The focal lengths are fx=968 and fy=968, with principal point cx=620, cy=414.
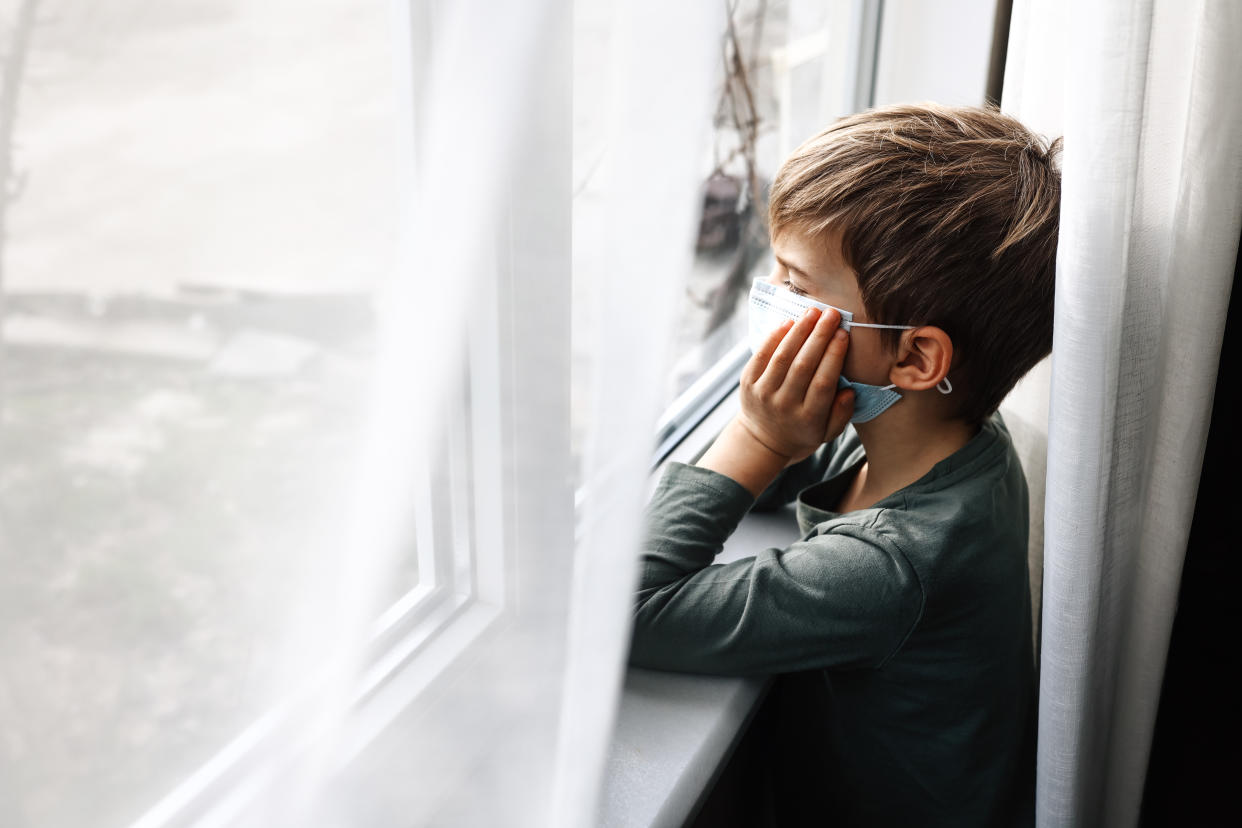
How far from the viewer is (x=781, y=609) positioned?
30.1 inches

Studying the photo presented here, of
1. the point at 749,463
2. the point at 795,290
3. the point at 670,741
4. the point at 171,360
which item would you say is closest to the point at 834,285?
the point at 795,290

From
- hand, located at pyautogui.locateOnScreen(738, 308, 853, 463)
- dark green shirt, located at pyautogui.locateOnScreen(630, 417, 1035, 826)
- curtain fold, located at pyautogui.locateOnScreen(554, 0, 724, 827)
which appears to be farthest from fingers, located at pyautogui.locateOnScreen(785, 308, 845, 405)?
curtain fold, located at pyautogui.locateOnScreen(554, 0, 724, 827)

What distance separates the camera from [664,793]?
2.24ft

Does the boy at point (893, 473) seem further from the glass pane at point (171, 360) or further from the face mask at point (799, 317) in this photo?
the glass pane at point (171, 360)

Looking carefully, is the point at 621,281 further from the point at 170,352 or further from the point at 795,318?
the point at 795,318

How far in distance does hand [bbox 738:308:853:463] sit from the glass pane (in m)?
0.54

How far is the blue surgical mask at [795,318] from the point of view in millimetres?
818

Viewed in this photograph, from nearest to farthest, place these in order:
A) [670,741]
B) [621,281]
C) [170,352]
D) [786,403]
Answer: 1. [170,352]
2. [621,281]
3. [670,741]
4. [786,403]

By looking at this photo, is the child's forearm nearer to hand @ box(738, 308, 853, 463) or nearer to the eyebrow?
hand @ box(738, 308, 853, 463)

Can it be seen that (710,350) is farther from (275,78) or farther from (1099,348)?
(275,78)

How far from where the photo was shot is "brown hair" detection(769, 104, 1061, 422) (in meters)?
0.78

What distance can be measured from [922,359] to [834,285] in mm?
99

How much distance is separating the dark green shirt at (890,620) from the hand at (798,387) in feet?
0.22

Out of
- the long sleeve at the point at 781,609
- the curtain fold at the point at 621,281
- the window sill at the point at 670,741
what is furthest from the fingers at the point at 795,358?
the curtain fold at the point at 621,281
